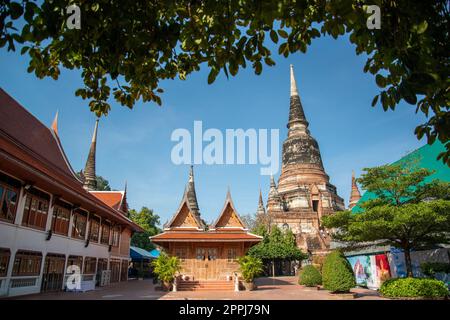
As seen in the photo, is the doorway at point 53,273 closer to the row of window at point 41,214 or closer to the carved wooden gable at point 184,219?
the row of window at point 41,214

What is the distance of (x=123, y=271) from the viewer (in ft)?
90.8

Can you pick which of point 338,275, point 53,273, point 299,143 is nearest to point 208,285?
point 338,275

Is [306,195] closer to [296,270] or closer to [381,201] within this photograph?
[296,270]

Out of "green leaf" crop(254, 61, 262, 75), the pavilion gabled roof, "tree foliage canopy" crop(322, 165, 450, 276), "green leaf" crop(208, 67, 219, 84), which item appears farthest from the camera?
the pavilion gabled roof

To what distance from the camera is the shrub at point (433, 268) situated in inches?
506

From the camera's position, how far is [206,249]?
67.2ft

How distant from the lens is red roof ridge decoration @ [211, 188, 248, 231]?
843 inches

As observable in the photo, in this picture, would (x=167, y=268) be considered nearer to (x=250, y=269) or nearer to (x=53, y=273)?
(x=250, y=269)

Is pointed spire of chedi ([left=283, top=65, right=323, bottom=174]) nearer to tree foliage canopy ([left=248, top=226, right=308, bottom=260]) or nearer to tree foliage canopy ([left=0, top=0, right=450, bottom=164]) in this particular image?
tree foliage canopy ([left=248, top=226, right=308, bottom=260])

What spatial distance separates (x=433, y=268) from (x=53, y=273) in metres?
17.6

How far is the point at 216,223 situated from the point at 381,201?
11.0 m

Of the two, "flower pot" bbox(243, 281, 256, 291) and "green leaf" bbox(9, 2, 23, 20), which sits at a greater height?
"green leaf" bbox(9, 2, 23, 20)

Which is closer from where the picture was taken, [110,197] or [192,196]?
[110,197]

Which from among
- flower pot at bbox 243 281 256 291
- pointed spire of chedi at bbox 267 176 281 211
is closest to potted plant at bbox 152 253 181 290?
flower pot at bbox 243 281 256 291
